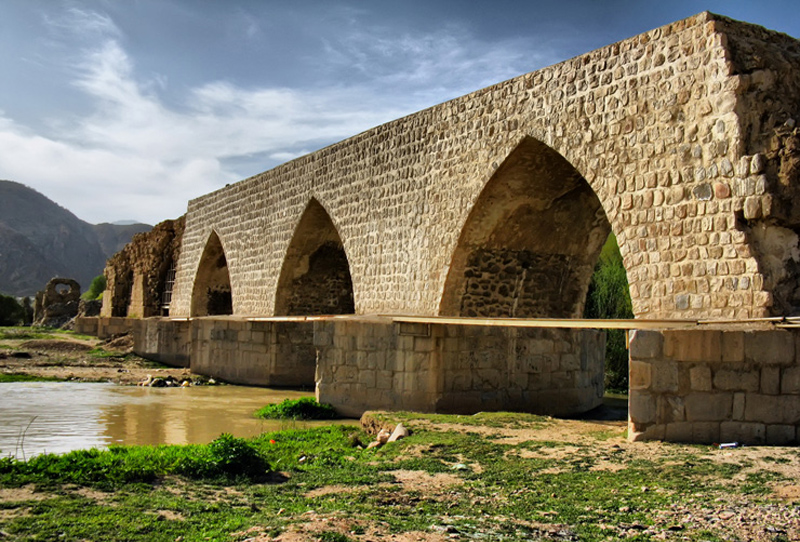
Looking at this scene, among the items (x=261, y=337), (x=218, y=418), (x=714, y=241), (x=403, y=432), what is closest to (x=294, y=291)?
(x=261, y=337)

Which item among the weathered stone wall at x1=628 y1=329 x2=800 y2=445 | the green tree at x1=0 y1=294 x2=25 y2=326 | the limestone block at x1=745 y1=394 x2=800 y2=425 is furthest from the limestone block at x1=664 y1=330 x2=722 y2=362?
the green tree at x1=0 y1=294 x2=25 y2=326

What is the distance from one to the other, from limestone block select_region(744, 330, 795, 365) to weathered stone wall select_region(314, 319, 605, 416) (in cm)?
417

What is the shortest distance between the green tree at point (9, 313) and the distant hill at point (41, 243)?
46950 mm

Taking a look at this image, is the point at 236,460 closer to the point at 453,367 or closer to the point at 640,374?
the point at 640,374

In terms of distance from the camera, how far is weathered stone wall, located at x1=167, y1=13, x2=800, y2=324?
23.0 feet

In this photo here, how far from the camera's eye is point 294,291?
53.6 feet

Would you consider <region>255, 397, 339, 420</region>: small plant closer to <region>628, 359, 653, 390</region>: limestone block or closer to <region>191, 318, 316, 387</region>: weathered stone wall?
<region>191, 318, 316, 387</region>: weathered stone wall

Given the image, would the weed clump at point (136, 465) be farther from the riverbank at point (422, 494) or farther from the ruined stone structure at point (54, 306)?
the ruined stone structure at point (54, 306)

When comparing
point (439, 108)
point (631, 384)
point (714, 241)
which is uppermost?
point (439, 108)

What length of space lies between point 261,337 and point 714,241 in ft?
29.8

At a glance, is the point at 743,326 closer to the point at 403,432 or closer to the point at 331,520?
the point at 403,432

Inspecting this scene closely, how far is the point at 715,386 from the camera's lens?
6137mm

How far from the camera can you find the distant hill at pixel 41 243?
3034 inches

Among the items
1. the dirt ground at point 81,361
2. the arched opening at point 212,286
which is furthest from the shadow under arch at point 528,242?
the arched opening at point 212,286
